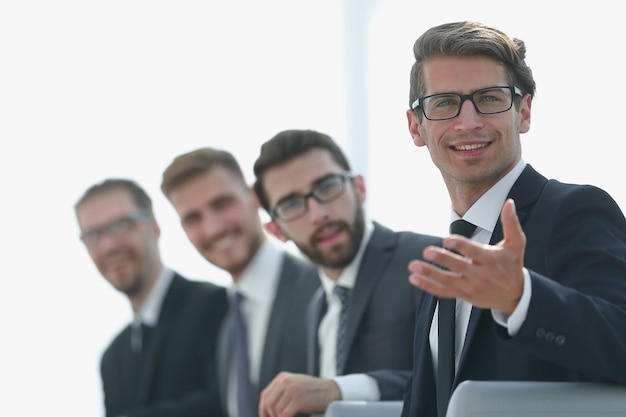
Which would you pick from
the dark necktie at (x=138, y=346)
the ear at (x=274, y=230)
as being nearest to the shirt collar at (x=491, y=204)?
the ear at (x=274, y=230)

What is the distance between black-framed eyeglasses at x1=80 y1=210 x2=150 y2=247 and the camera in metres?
5.30

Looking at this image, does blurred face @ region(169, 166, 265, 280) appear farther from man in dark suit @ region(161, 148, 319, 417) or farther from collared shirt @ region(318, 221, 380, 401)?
collared shirt @ region(318, 221, 380, 401)

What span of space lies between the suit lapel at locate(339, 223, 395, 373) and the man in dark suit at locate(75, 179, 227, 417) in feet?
4.22

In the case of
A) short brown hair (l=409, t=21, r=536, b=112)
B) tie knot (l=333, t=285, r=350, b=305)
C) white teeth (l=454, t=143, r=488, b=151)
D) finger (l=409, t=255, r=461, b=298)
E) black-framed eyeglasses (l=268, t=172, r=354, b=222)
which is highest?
short brown hair (l=409, t=21, r=536, b=112)

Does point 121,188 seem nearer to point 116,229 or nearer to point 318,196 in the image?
point 116,229

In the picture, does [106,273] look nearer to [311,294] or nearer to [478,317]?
[311,294]

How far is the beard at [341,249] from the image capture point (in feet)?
11.4

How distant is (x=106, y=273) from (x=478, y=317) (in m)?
3.55

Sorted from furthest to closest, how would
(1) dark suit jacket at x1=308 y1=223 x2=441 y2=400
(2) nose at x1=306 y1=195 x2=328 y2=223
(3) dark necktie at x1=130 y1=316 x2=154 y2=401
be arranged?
(3) dark necktie at x1=130 y1=316 x2=154 y2=401
(2) nose at x1=306 y1=195 x2=328 y2=223
(1) dark suit jacket at x1=308 y1=223 x2=441 y2=400

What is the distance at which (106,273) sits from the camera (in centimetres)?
528

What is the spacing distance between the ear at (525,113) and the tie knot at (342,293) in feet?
4.17

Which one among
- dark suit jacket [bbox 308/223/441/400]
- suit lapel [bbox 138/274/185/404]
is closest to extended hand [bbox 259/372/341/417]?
dark suit jacket [bbox 308/223/441/400]

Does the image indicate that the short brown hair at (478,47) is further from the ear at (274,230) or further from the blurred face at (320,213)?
the ear at (274,230)

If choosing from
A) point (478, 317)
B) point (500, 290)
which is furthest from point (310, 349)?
point (500, 290)
